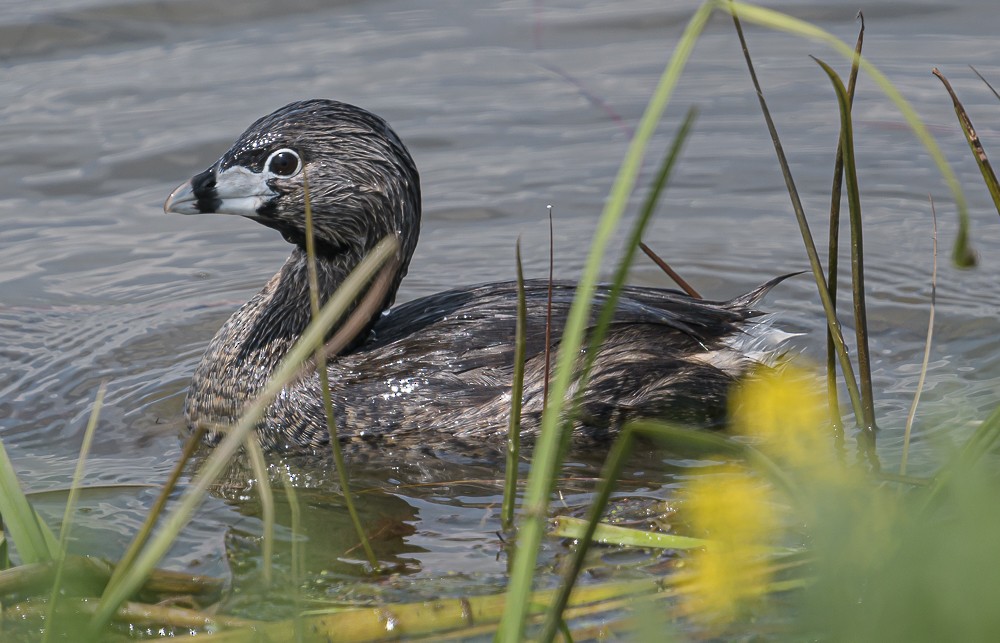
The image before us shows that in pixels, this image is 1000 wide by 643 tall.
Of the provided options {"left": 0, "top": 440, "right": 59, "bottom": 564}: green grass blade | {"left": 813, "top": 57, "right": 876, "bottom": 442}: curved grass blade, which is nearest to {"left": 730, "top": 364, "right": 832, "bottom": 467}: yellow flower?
{"left": 813, "top": 57, "right": 876, "bottom": 442}: curved grass blade

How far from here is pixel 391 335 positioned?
486cm

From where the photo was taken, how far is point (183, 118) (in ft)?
25.3

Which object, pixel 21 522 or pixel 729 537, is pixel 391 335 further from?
pixel 729 537

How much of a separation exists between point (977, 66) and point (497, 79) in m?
2.88

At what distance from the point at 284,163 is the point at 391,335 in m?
0.75

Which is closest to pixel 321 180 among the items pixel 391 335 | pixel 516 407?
pixel 391 335

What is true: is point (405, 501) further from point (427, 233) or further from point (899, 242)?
point (899, 242)

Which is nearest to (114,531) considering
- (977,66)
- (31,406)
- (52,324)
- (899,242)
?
(31,406)

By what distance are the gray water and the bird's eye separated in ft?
3.45

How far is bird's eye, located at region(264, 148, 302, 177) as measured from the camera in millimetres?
4801

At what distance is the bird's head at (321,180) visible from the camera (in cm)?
477

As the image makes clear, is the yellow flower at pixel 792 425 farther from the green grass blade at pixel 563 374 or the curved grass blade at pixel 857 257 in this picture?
the curved grass blade at pixel 857 257

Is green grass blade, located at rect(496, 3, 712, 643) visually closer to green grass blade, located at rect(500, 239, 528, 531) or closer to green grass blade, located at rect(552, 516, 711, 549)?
green grass blade, located at rect(500, 239, 528, 531)

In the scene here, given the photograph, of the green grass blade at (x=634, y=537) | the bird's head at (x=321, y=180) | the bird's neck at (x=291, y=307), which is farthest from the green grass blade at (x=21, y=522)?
the bird's neck at (x=291, y=307)
